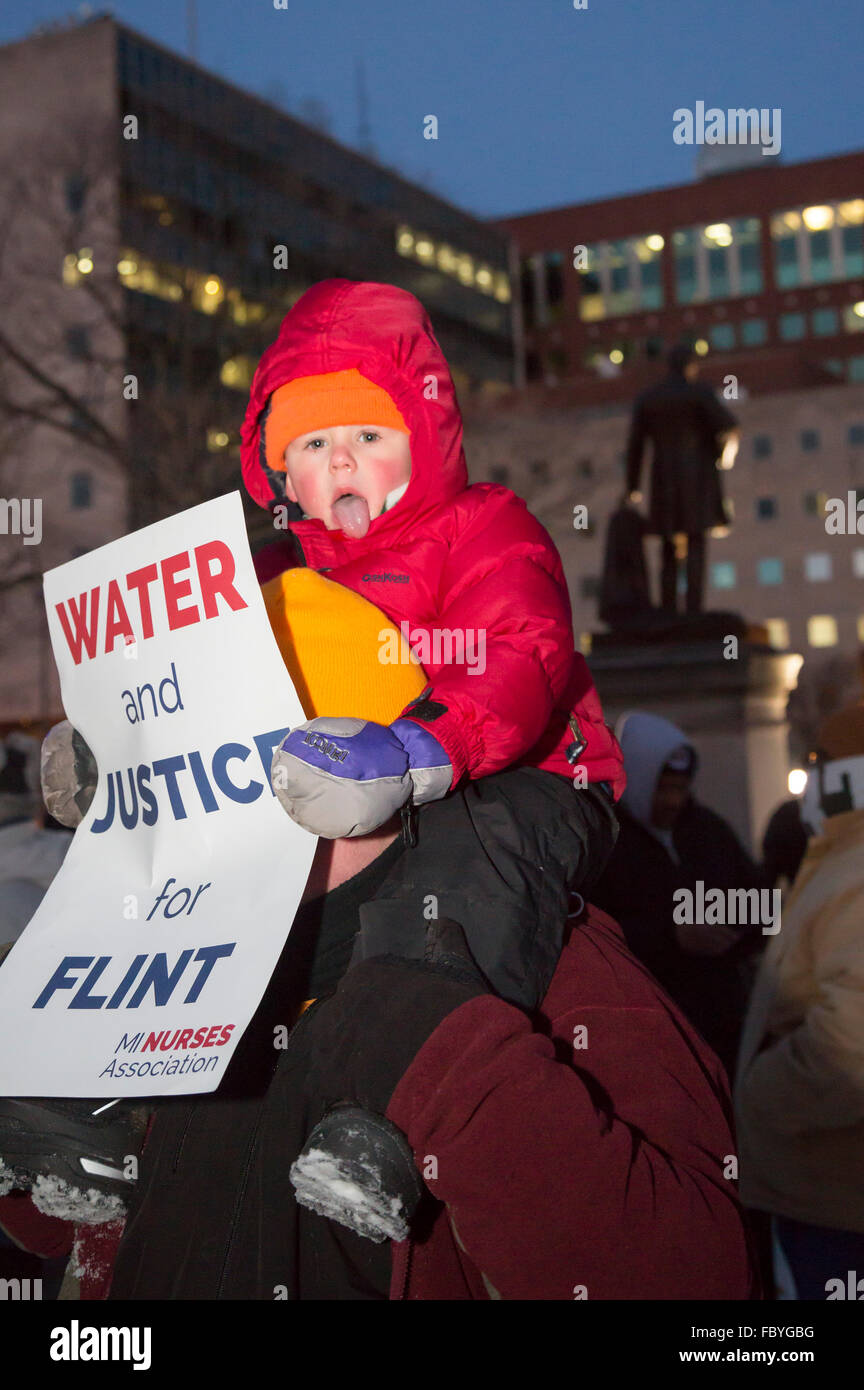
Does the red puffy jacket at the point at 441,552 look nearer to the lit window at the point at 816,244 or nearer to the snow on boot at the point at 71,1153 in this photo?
the snow on boot at the point at 71,1153

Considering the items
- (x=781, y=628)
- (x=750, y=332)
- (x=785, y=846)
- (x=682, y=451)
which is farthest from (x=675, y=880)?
(x=750, y=332)

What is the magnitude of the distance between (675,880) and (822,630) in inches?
2570

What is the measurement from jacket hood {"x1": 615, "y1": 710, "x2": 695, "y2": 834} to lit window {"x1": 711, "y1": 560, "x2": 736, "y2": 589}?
65158mm

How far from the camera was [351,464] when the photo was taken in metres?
2.00

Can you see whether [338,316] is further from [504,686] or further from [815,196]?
[815,196]

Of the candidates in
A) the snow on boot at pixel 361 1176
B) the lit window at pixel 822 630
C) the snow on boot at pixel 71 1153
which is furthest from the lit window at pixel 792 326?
the snow on boot at pixel 361 1176

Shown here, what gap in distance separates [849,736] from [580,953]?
234 centimetres

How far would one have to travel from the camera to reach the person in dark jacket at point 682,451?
510 inches

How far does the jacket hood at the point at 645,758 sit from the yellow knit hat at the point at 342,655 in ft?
11.4

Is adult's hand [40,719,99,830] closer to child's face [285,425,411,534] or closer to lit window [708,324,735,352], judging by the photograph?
child's face [285,425,411,534]

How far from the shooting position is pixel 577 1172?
5.06 feet

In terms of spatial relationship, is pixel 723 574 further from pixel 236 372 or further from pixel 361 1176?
pixel 361 1176
